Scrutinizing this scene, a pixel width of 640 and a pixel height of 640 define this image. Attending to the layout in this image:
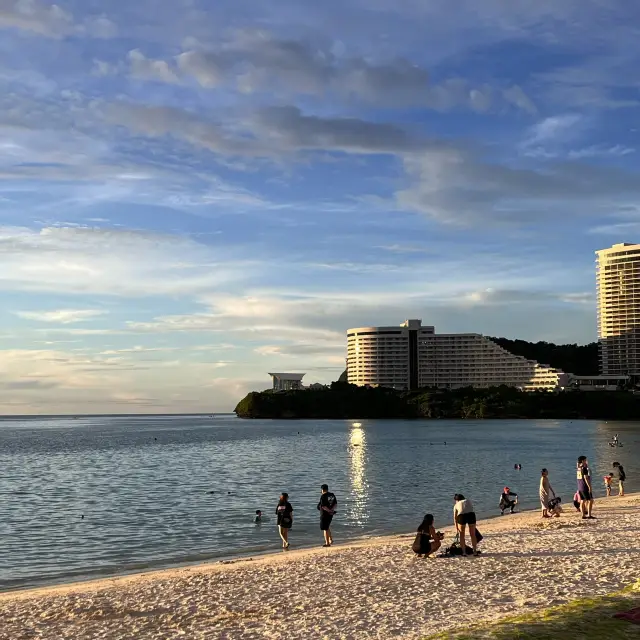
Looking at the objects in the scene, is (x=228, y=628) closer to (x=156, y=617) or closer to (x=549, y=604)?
(x=156, y=617)

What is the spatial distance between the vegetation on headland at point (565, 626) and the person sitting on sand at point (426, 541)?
9.61m

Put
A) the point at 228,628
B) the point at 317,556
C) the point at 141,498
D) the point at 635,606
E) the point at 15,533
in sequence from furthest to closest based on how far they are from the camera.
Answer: the point at 141,498, the point at 15,533, the point at 317,556, the point at 228,628, the point at 635,606

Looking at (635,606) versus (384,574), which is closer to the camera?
(635,606)

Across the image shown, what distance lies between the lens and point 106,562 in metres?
25.7

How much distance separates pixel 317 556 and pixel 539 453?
65263 mm

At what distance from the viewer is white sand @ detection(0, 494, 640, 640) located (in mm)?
14258

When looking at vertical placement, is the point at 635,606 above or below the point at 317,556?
above

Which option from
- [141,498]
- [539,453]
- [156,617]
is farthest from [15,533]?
[539,453]

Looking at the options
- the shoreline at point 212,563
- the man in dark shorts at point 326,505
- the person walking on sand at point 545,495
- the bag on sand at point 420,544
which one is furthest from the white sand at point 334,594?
the person walking on sand at point 545,495

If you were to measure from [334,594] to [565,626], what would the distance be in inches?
296

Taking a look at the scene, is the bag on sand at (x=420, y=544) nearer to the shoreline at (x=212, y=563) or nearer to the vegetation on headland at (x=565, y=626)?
the shoreline at (x=212, y=563)

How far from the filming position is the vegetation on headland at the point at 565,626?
998 cm

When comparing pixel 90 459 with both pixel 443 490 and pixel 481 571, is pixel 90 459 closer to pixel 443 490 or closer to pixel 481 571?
pixel 443 490

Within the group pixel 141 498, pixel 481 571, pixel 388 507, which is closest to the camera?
pixel 481 571
